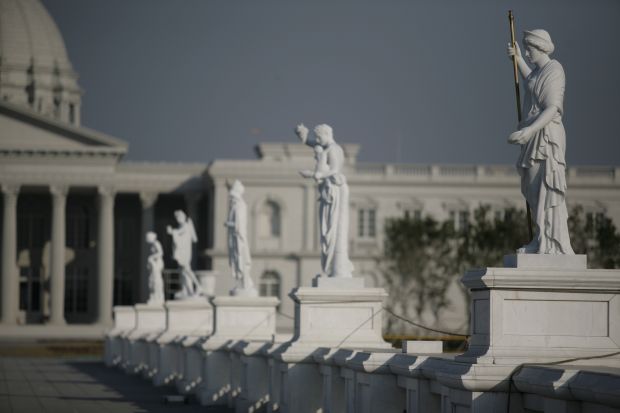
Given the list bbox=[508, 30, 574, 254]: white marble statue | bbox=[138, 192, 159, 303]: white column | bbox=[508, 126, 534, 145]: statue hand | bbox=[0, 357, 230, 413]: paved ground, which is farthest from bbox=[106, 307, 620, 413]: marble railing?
bbox=[138, 192, 159, 303]: white column

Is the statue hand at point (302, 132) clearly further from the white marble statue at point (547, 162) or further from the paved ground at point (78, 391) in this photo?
the white marble statue at point (547, 162)

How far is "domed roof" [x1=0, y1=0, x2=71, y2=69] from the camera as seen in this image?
12962 cm

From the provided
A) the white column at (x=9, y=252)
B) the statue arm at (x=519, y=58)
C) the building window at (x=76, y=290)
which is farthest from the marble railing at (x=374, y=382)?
the building window at (x=76, y=290)

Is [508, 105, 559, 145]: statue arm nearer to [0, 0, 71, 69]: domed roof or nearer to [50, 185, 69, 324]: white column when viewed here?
[50, 185, 69, 324]: white column

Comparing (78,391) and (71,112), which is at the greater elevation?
(71,112)

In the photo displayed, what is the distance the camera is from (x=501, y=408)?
1231cm

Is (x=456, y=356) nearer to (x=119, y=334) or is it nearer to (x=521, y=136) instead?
(x=521, y=136)

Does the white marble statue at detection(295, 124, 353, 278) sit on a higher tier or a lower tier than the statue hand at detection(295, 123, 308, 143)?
lower

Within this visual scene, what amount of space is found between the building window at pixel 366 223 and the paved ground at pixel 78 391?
5538 centimetres

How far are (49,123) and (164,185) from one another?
954 centimetres

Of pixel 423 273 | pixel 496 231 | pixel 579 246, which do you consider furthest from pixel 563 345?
pixel 423 273

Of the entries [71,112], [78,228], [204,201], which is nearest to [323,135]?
[204,201]

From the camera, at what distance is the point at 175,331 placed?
112 ft

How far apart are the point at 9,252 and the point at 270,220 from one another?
17394mm
